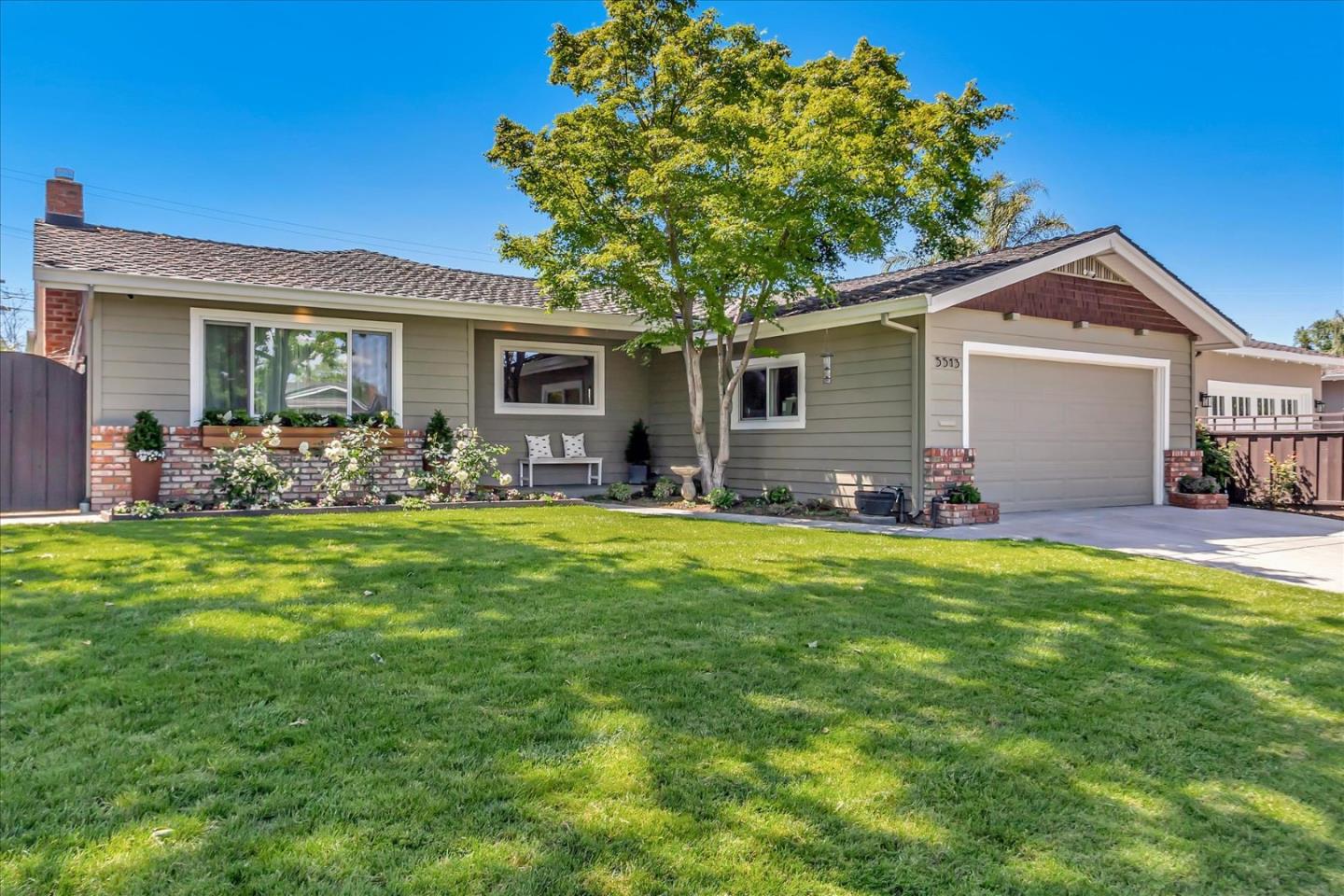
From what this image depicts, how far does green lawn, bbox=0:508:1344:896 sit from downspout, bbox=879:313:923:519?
419 centimetres

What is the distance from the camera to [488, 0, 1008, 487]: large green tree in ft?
29.4

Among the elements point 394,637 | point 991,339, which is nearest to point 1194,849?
point 394,637

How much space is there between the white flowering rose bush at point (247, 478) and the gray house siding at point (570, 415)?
350 cm

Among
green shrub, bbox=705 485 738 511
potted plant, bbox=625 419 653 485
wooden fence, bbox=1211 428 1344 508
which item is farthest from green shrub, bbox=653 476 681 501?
wooden fence, bbox=1211 428 1344 508

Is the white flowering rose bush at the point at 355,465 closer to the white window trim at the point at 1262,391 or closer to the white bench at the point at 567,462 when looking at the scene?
the white bench at the point at 567,462

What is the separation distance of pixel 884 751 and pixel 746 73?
9573 mm

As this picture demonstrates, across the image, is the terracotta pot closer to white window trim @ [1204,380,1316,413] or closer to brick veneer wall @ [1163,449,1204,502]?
brick veneer wall @ [1163,449,1204,502]

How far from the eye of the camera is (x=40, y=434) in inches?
376

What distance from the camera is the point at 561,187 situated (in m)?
10.1

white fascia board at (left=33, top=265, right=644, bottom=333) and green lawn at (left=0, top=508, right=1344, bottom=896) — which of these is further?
white fascia board at (left=33, top=265, right=644, bottom=333)

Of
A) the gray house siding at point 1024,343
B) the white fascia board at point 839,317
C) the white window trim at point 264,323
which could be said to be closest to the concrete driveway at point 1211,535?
the gray house siding at point 1024,343

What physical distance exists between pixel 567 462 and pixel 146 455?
577 centimetres

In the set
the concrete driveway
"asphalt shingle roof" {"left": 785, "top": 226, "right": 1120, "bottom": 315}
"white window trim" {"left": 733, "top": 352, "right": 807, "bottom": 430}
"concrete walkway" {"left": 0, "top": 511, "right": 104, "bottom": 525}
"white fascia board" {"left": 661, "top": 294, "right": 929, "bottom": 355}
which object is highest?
"asphalt shingle roof" {"left": 785, "top": 226, "right": 1120, "bottom": 315}

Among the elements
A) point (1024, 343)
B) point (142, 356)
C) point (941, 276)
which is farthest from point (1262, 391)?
point (142, 356)
